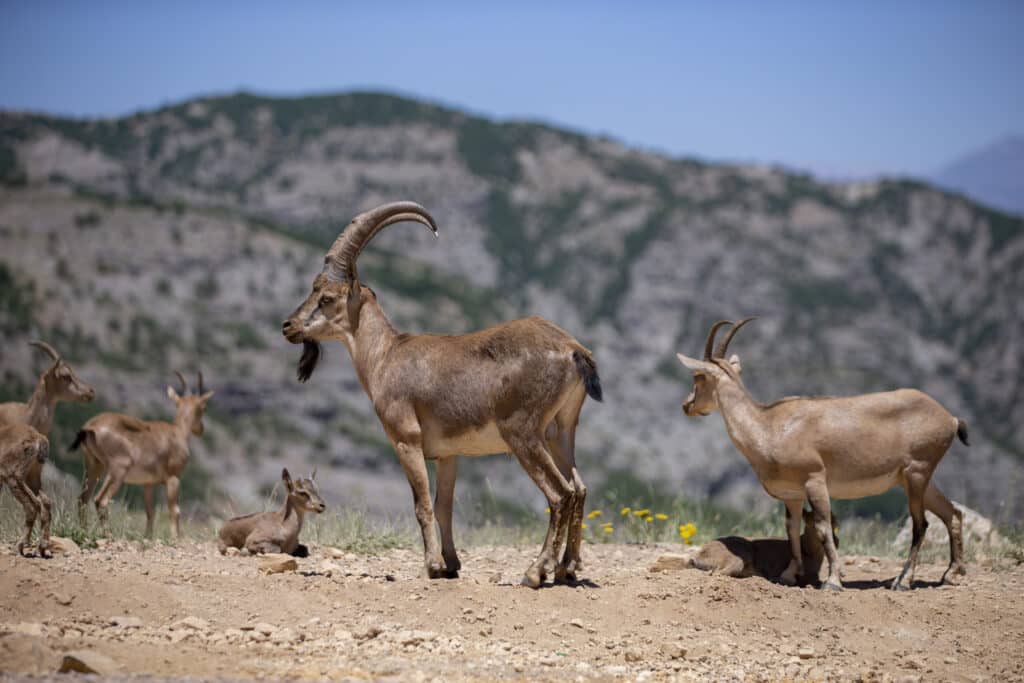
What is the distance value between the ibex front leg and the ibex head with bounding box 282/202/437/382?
159 centimetres

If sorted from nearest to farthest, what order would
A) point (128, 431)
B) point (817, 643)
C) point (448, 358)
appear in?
point (817, 643) → point (448, 358) → point (128, 431)

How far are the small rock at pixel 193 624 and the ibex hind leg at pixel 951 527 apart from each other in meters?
7.15

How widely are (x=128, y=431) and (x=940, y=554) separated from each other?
9.60 meters

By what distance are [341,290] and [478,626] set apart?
153 inches

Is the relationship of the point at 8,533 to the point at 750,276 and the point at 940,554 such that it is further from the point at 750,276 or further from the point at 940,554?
the point at 750,276

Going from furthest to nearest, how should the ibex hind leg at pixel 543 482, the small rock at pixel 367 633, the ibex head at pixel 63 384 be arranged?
1. the ibex head at pixel 63 384
2. the ibex hind leg at pixel 543 482
3. the small rock at pixel 367 633

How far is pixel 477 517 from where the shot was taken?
14.8 m

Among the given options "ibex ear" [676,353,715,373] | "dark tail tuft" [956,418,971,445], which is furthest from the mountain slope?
"dark tail tuft" [956,418,971,445]

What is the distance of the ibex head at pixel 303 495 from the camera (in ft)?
42.2

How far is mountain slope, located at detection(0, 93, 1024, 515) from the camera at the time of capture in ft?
197

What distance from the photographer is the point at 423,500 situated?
35.3 feet

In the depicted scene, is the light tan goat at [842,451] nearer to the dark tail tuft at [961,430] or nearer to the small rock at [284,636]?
the dark tail tuft at [961,430]

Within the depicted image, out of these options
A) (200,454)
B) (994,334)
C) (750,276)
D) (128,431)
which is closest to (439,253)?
(750,276)

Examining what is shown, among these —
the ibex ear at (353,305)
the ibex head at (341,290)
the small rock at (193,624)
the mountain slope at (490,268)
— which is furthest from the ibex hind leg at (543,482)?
the mountain slope at (490,268)
